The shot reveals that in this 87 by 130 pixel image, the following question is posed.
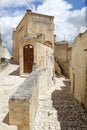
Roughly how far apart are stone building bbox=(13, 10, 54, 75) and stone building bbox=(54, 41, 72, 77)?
274 inches

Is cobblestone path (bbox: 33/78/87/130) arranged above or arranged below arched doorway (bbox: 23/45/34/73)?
below

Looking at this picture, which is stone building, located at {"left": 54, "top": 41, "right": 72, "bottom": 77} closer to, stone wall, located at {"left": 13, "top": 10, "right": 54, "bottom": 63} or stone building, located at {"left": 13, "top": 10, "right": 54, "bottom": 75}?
stone building, located at {"left": 13, "top": 10, "right": 54, "bottom": 75}

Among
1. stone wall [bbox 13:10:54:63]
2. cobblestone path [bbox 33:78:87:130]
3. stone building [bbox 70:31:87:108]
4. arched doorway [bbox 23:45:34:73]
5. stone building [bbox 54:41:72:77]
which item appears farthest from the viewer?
stone building [bbox 54:41:72:77]

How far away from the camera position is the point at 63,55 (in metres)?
31.4

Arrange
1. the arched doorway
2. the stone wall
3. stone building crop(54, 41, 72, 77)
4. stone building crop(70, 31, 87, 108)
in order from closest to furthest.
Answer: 1. stone building crop(70, 31, 87, 108)
2. the arched doorway
3. the stone wall
4. stone building crop(54, 41, 72, 77)

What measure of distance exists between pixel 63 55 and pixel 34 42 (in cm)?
1626

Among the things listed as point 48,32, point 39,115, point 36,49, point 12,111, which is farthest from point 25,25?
point 12,111

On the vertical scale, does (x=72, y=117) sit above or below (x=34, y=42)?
below

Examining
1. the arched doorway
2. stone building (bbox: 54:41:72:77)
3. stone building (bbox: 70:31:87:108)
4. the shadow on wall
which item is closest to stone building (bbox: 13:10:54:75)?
→ the arched doorway

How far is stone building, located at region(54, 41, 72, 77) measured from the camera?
101ft

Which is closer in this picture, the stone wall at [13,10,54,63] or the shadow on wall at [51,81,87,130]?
the shadow on wall at [51,81,87,130]

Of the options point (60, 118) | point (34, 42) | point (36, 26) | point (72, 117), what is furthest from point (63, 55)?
point (60, 118)

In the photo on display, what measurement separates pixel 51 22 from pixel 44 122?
1843 cm

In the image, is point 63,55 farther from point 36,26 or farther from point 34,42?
point 34,42
